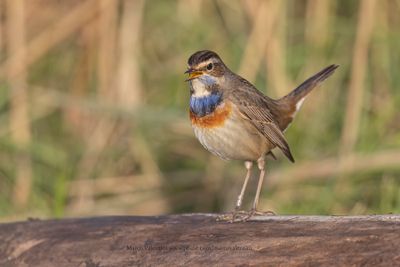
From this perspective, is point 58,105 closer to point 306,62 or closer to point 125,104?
point 125,104

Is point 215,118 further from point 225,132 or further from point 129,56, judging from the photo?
point 129,56

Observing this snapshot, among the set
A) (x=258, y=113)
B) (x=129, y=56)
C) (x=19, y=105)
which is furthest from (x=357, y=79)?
(x=19, y=105)

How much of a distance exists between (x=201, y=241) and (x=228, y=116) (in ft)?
3.73

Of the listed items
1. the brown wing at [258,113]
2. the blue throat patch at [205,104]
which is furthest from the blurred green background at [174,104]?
the blue throat patch at [205,104]

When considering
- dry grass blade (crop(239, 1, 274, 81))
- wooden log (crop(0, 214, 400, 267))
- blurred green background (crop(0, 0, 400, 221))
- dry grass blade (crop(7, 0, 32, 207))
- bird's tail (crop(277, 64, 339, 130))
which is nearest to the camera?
wooden log (crop(0, 214, 400, 267))

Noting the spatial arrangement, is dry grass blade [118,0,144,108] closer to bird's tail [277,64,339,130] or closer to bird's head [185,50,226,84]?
bird's tail [277,64,339,130]

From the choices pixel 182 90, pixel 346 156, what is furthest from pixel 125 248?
pixel 182 90

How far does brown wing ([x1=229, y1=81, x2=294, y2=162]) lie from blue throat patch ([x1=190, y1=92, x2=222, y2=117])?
11 cm

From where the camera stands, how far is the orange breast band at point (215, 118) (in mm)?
5824

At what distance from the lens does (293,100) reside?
6.84 m

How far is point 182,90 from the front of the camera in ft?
33.0

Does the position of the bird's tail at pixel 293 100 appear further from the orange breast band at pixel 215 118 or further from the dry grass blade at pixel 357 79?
the dry grass blade at pixel 357 79

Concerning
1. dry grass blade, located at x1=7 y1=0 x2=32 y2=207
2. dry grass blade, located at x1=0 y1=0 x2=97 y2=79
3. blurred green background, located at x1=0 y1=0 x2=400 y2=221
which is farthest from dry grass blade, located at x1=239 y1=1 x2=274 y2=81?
dry grass blade, located at x1=7 y1=0 x2=32 y2=207

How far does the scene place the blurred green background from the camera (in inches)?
343
